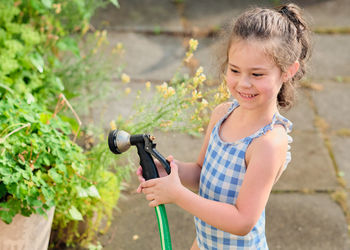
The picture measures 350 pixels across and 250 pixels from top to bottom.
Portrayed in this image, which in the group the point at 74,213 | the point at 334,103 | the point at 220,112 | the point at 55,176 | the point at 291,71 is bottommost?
the point at 334,103

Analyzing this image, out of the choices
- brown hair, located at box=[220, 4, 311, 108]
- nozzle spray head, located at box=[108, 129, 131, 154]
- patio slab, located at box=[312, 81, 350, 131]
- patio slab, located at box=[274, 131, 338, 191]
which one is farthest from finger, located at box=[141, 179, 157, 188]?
patio slab, located at box=[312, 81, 350, 131]

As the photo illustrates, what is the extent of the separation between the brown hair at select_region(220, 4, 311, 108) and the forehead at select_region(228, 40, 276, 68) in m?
0.01

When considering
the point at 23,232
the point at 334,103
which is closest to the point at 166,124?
the point at 23,232

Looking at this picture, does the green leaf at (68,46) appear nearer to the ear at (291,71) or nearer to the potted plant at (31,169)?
the potted plant at (31,169)

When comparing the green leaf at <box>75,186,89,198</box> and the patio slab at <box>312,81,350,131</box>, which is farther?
the patio slab at <box>312,81,350,131</box>

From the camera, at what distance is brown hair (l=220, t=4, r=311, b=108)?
1.66 m

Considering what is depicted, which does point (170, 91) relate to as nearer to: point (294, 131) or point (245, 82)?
point (245, 82)

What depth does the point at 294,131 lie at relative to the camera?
3770mm

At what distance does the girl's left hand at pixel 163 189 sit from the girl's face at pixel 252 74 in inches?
13.5

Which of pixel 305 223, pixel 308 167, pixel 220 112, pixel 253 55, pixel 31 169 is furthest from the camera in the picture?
pixel 308 167

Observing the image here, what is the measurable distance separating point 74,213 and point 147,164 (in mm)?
814

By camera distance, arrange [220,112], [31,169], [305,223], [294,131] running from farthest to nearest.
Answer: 1. [294,131]
2. [305,223]
3. [31,169]
4. [220,112]

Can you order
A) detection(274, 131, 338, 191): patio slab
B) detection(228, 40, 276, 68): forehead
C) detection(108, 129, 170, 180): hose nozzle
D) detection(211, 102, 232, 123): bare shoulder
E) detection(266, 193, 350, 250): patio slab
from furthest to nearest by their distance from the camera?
detection(274, 131, 338, 191): patio slab < detection(266, 193, 350, 250): patio slab < detection(211, 102, 232, 123): bare shoulder < detection(108, 129, 170, 180): hose nozzle < detection(228, 40, 276, 68): forehead

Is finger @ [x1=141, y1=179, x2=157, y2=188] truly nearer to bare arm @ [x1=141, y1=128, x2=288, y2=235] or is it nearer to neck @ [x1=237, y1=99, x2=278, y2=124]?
bare arm @ [x1=141, y1=128, x2=288, y2=235]
